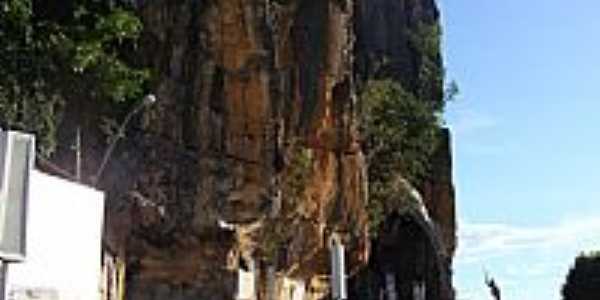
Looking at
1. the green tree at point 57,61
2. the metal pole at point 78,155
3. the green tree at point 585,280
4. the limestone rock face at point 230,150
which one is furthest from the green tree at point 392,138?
the metal pole at point 78,155

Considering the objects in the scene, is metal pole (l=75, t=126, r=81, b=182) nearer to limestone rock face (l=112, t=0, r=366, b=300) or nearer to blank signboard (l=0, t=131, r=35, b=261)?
limestone rock face (l=112, t=0, r=366, b=300)

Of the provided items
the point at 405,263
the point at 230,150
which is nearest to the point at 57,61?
the point at 230,150

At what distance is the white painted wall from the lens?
14281 mm

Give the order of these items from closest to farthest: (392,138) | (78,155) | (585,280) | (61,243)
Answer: (61,243) → (78,155) → (392,138) → (585,280)

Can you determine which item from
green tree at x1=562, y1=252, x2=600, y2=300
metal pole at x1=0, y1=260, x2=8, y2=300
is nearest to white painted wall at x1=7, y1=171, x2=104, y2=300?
metal pole at x1=0, y1=260, x2=8, y2=300

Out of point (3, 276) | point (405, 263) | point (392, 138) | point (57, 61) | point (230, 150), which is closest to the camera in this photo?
point (3, 276)

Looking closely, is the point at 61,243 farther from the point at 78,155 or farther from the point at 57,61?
the point at 57,61

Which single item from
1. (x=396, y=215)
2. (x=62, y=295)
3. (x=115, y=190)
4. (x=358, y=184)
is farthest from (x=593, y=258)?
(x=62, y=295)

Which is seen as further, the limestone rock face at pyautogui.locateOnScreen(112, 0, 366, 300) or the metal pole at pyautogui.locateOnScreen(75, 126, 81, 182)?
the limestone rock face at pyautogui.locateOnScreen(112, 0, 366, 300)

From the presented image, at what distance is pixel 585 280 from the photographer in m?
69.1

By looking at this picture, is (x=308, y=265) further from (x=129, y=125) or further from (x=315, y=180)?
(x=129, y=125)

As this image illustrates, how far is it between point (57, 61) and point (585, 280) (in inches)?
1879

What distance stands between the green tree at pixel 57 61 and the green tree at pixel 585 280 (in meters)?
44.0

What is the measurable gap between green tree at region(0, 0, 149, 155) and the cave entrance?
28.0m
